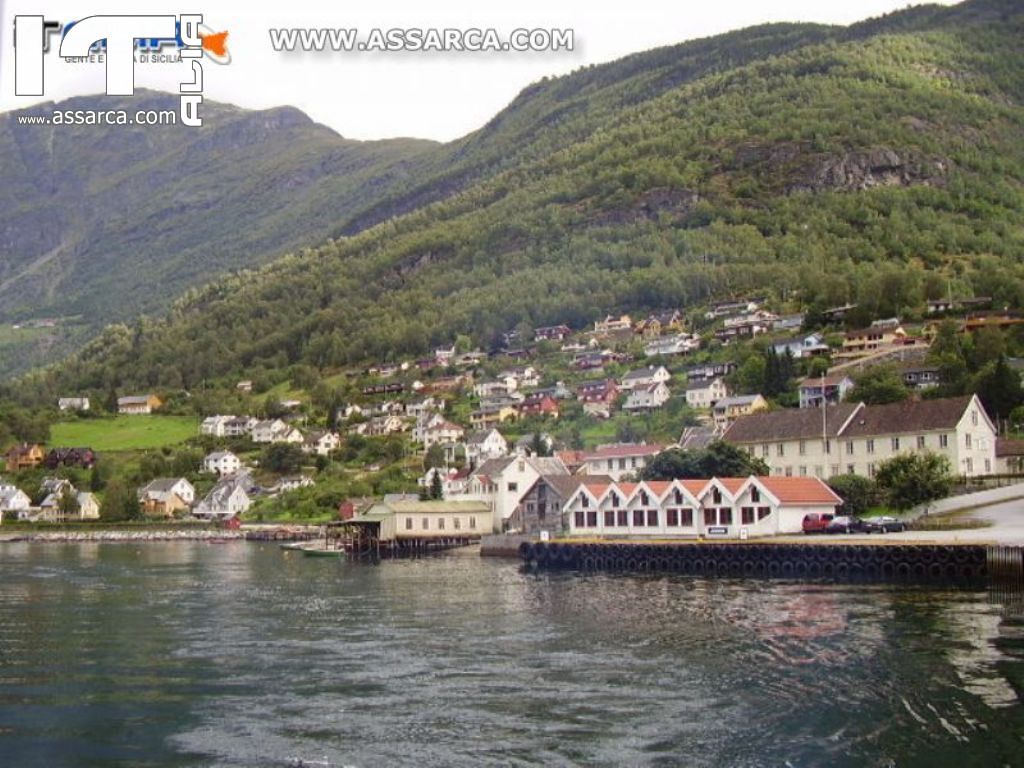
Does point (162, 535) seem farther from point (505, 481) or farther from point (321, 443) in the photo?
point (505, 481)

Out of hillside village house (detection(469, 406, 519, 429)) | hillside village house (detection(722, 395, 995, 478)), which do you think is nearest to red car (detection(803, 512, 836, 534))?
hillside village house (detection(722, 395, 995, 478))

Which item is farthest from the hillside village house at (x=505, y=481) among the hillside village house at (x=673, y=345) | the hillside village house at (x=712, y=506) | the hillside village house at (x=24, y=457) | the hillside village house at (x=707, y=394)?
the hillside village house at (x=24, y=457)

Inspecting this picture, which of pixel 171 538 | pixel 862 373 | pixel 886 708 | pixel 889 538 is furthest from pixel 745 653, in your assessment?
pixel 171 538

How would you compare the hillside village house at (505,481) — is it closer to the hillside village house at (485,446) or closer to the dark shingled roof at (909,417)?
the dark shingled roof at (909,417)

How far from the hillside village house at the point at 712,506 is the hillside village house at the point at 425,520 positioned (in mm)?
20172

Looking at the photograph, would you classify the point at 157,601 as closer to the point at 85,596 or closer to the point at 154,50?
the point at 85,596

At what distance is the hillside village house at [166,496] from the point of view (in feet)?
515

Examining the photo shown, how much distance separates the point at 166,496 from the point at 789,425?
9037 cm

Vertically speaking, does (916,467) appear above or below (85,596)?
above

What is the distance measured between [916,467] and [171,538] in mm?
86588

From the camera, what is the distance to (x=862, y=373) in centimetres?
13188

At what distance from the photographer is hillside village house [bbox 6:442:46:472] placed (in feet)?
597

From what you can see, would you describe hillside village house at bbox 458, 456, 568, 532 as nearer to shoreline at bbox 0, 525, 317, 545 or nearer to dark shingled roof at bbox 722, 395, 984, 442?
dark shingled roof at bbox 722, 395, 984, 442

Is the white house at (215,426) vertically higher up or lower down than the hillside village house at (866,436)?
higher up
